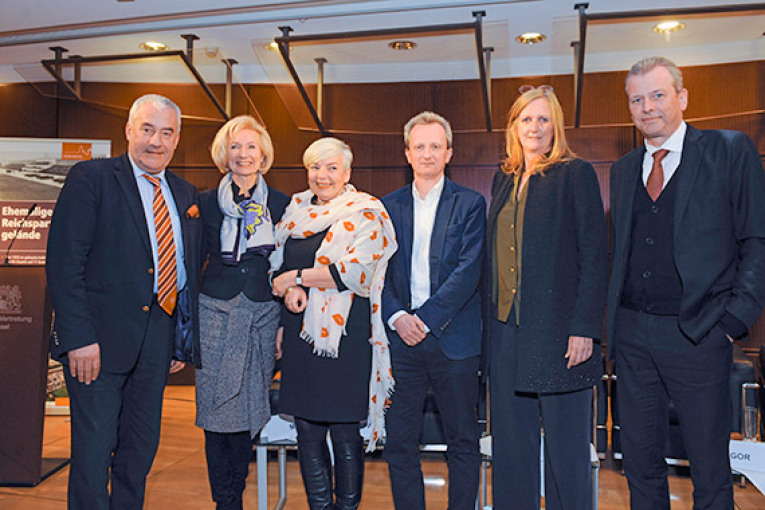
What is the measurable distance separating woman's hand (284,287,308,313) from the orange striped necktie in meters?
0.43

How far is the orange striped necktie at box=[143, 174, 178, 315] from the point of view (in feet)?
7.50

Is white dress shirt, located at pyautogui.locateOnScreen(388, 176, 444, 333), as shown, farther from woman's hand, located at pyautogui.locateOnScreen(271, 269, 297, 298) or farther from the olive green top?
woman's hand, located at pyautogui.locateOnScreen(271, 269, 297, 298)

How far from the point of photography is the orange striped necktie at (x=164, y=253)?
7.50 ft

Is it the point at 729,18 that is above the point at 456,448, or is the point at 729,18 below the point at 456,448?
above

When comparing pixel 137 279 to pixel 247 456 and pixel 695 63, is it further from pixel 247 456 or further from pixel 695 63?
pixel 695 63

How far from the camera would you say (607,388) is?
3662 millimetres

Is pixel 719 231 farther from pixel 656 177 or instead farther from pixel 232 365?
pixel 232 365

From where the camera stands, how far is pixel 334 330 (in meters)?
2.35

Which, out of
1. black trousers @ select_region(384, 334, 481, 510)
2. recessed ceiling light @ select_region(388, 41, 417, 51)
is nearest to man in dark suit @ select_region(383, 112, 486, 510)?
black trousers @ select_region(384, 334, 481, 510)

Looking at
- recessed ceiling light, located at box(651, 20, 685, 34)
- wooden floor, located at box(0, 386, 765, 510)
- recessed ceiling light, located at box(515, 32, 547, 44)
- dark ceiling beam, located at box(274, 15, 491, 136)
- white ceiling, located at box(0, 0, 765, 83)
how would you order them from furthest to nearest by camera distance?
recessed ceiling light, located at box(515, 32, 547, 44) → dark ceiling beam, located at box(274, 15, 491, 136) → white ceiling, located at box(0, 0, 765, 83) → recessed ceiling light, located at box(651, 20, 685, 34) → wooden floor, located at box(0, 386, 765, 510)

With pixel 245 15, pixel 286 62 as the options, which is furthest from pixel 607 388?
pixel 245 15

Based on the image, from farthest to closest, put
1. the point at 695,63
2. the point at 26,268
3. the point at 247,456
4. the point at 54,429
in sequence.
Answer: the point at 54,429 < the point at 695,63 < the point at 26,268 < the point at 247,456

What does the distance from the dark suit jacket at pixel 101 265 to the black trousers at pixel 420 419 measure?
0.97 metres

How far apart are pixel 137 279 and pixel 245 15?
270 centimetres
